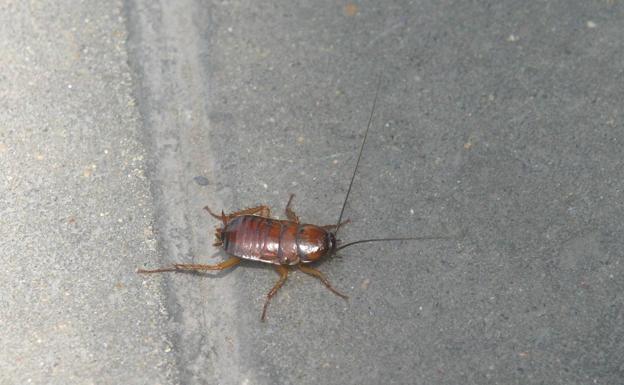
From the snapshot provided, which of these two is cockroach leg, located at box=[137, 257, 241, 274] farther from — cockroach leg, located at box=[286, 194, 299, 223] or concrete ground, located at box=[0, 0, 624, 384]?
cockroach leg, located at box=[286, 194, 299, 223]

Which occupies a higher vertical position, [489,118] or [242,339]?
[489,118]

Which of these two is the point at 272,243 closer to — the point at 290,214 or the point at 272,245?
the point at 272,245

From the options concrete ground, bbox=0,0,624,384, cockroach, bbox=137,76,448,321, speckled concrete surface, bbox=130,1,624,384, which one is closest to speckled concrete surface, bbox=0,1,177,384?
Answer: concrete ground, bbox=0,0,624,384

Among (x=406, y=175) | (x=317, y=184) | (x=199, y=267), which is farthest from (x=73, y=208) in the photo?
(x=406, y=175)

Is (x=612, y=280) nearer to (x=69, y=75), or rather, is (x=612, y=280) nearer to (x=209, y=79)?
(x=209, y=79)

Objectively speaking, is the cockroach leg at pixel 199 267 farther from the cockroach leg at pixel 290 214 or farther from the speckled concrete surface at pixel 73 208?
the cockroach leg at pixel 290 214

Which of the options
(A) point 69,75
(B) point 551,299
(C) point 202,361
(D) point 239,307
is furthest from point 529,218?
(A) point 69,75
